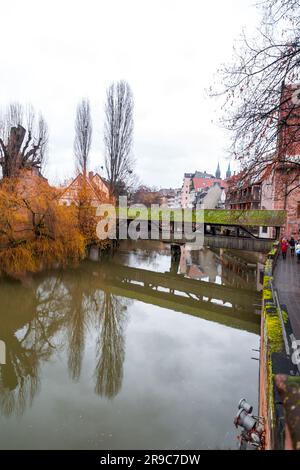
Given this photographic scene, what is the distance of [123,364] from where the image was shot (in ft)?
22.3

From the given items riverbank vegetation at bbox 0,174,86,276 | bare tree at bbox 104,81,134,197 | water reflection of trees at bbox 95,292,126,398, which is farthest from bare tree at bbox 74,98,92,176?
water reflection of trees at bbox 95,292,126,398

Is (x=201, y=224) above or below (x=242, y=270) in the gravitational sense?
above

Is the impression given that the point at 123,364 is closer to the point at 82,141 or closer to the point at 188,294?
the point at 188,294

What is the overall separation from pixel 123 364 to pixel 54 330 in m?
2.99

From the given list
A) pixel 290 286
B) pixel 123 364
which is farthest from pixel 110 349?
pixel 290 286

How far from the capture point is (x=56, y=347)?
7.64 meters

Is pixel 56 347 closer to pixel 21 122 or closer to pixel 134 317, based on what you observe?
pixel 134 317

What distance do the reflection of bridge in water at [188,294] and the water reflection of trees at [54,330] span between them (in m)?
1.26

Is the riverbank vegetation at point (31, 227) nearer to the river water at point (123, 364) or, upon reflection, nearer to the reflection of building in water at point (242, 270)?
the river water at point (123, 364)

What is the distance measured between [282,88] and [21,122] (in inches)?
636

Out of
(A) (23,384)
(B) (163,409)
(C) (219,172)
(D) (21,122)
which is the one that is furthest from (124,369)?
(C) (219,172)

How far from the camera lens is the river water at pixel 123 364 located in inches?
183

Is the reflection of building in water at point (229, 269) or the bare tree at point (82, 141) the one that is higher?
the bare tree at point (82, 141)

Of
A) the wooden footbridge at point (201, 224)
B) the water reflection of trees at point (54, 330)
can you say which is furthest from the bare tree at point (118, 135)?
the water reflection of trees at point (54, 330)
